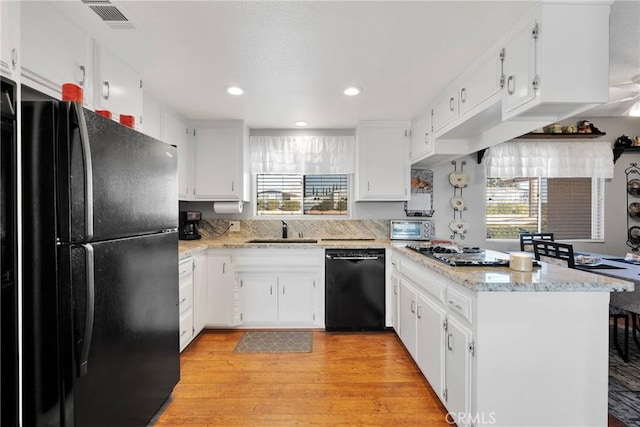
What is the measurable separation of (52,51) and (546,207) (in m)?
4.87

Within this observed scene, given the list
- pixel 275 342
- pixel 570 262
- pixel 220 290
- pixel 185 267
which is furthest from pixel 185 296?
pixel 570 262

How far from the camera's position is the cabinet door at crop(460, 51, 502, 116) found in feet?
5.96

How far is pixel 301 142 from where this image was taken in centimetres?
386

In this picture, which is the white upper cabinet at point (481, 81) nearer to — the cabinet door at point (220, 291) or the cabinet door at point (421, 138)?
the cabinet door at point (421, 138)

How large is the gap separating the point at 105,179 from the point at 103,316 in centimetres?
60

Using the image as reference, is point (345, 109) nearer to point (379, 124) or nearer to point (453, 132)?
point (379, 124)

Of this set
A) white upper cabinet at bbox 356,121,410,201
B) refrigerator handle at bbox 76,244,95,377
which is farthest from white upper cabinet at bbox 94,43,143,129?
white upper cabinet at bbox 356,121,410,201

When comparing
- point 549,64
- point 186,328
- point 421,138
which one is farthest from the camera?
point 421,138

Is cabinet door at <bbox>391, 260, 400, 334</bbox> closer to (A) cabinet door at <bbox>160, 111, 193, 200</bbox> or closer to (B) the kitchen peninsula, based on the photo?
(B) the kitchen peninsula

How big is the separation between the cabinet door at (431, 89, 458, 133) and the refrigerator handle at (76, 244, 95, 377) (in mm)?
2395

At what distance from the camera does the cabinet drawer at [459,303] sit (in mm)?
1566

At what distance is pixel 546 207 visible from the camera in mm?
3947

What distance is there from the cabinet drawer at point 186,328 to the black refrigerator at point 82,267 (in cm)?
95

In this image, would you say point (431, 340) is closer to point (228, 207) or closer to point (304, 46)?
point (304, 46)
